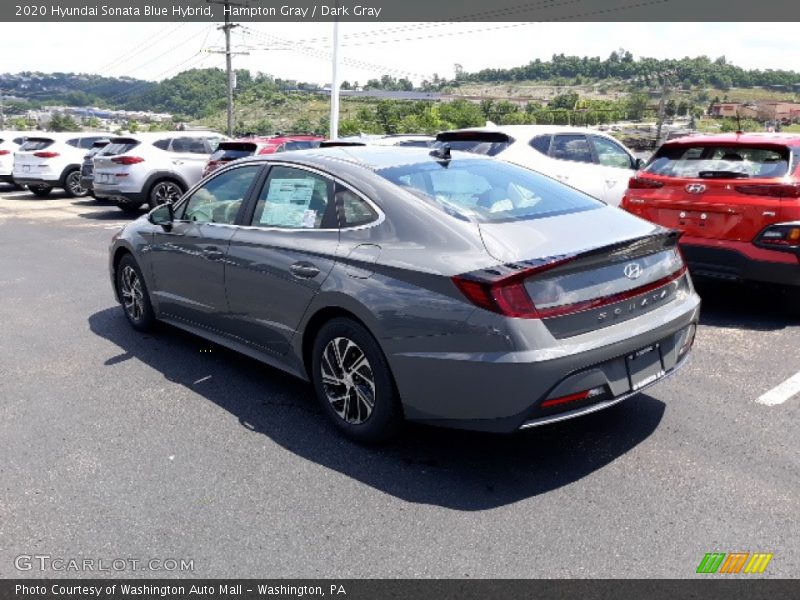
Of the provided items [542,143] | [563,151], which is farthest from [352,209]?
[563,151]

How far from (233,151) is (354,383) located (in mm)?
10620

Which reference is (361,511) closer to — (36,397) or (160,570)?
(160,570)

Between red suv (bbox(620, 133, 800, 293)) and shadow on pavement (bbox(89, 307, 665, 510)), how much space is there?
2087 mm

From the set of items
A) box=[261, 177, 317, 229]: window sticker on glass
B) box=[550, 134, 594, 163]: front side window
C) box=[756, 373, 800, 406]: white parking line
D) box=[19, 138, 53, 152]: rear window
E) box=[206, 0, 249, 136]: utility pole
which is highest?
box=[206, 0, 249, 136]: utility pole

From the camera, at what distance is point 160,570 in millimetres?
2707

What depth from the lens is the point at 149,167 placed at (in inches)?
541

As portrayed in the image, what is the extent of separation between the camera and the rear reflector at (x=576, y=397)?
9.97 feet

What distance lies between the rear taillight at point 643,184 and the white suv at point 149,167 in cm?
986

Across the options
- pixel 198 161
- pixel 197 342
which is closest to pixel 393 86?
pixel 198 161

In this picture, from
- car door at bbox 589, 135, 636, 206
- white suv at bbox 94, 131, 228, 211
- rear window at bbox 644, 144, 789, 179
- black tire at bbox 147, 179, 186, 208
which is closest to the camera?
rear window at bbox 644, 144, 789, 179

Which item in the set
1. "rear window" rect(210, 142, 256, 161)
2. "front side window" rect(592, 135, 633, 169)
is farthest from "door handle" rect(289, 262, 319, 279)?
"rear window" rect(210, 142, 256, 161)

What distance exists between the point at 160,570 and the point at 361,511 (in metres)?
0.88

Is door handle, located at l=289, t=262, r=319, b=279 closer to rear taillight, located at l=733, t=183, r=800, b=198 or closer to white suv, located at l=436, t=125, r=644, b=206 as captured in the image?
rear taillight, located at l=733, t=183, r=800, b=198

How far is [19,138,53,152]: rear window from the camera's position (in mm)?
17325
